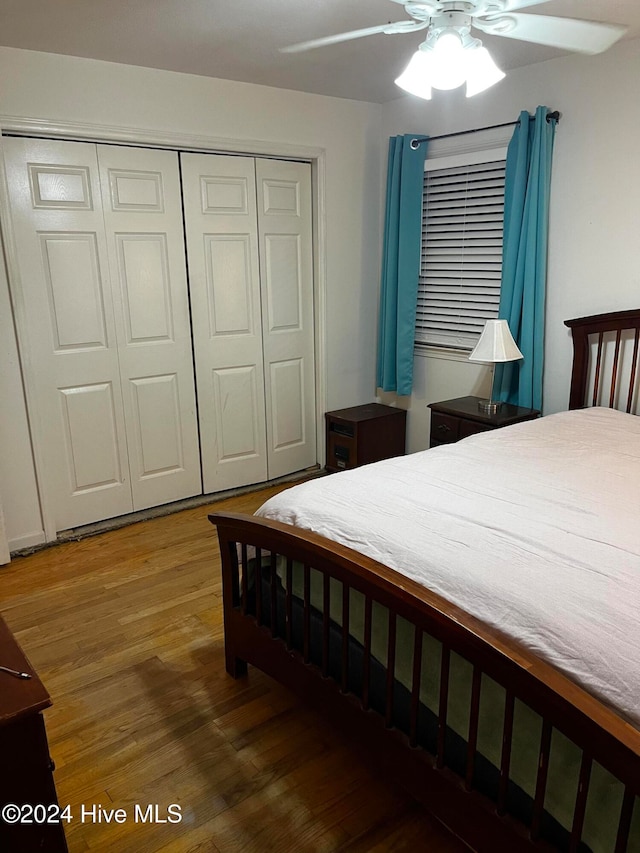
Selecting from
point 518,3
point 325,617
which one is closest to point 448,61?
point 518,3

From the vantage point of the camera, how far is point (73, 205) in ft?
10.1

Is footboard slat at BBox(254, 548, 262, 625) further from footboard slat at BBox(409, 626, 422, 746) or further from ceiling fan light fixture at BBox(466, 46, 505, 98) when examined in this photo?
ceiling fan light fixture at BBox(466, 46, 505, 98)

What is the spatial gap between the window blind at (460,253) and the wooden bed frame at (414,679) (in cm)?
233

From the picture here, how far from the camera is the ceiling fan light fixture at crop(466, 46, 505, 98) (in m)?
1.90

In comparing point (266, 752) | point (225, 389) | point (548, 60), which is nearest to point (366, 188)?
point (548, 60)

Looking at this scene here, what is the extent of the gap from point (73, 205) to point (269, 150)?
3.85ft

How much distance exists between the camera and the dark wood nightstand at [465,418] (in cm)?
324

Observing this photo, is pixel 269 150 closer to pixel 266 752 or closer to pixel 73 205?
pixel 73 205

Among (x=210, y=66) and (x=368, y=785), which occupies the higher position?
(x=210, y=66)

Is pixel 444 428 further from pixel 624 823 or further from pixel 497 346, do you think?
pixel 624 823

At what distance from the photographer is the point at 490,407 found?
11.2 feet

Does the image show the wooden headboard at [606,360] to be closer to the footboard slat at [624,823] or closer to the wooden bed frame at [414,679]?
the wooden bed frame at [414,679]

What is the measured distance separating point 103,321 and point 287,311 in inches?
46.1

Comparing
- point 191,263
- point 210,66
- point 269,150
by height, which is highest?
point 210,66
